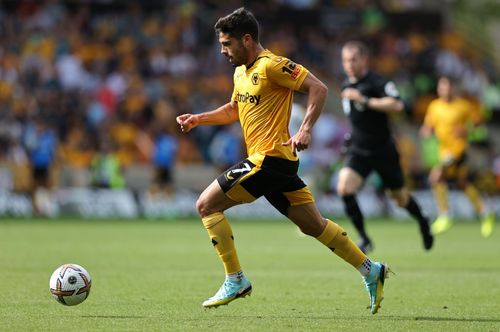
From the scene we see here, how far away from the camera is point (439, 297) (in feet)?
30.9

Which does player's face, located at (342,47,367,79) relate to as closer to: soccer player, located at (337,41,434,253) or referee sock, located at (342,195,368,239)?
soccer player, located at (337,41,434,253)

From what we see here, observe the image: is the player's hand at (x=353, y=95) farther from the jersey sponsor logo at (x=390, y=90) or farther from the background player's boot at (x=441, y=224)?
the background player's boot at (x=441, y=224)

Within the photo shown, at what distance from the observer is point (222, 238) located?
827 centimetres

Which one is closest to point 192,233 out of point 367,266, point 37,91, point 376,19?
point 37,91

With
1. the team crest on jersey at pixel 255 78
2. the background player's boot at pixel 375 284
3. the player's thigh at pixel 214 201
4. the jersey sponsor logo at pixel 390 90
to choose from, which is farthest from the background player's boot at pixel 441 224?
the team crest on jersey at pixel 255 78

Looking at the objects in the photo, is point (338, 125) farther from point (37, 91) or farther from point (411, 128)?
point (37, 91)

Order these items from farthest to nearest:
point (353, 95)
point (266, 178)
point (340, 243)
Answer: point (353, 95), point (340, 243), point (266, 178)

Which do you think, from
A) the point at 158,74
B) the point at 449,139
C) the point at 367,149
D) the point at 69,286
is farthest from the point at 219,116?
the point at 158,74

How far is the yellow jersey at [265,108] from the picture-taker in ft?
26.3

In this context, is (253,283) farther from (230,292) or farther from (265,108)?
(265,108)

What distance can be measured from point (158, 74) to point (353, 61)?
52.3 ft

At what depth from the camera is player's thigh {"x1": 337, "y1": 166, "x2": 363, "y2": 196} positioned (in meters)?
13.2

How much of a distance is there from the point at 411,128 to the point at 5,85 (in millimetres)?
12126

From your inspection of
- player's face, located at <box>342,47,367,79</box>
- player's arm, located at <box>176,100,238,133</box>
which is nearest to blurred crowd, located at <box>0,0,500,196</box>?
player's face, located at <box>342,47,367,79</box>
